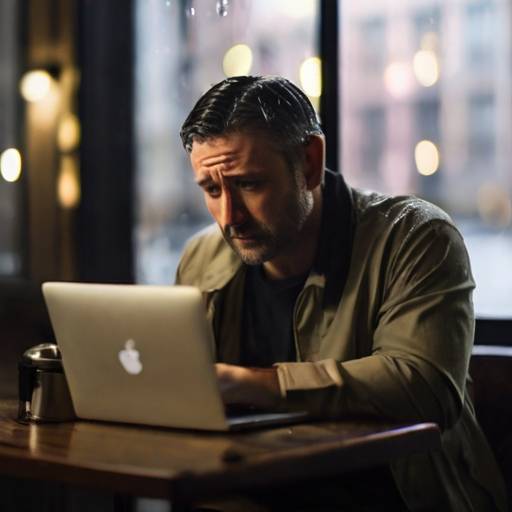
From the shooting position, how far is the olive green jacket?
2100 millimetres

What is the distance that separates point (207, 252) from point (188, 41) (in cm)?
143

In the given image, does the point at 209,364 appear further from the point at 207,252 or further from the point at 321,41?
the point at 321,41

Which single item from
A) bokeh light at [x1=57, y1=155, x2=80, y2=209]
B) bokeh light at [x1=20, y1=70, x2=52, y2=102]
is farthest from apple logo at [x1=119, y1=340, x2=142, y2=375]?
bokeh light at [x1=20, y1=70, x2=52, y2=102]

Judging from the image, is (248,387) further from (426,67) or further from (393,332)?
(426,67)

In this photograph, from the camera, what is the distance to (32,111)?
4406 mm

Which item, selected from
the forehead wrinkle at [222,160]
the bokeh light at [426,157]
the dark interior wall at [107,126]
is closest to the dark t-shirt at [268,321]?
the forehead wrinkle at [222,160]

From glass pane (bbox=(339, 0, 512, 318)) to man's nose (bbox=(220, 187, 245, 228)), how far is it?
906 mm

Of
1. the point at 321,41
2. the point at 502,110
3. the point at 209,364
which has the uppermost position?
the point at 321,41

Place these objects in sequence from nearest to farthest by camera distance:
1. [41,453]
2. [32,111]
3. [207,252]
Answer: [41,453] → [207,252] → [32,111]

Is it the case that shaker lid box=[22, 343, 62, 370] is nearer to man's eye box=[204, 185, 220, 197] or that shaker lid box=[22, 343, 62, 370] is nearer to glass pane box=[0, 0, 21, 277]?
man's eye box=[204, 185, 220, 197]

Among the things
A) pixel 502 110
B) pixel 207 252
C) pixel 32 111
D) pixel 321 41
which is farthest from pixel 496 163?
pixel 32 111

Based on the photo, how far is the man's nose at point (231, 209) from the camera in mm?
2400

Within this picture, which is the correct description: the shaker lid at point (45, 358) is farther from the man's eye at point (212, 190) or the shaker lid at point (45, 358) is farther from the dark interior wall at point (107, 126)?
the dark interior wall at point (107, 126)

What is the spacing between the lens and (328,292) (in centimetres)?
240
